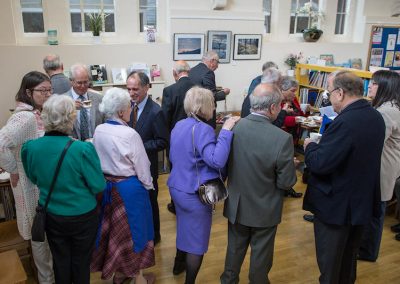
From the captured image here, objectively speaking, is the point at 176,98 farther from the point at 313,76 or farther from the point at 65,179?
the point at 313,76

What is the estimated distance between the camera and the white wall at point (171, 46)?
17.4 ft

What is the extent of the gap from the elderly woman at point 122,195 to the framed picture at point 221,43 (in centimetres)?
435

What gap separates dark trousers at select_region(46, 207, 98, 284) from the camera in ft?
7.34

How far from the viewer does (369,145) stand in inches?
90.9

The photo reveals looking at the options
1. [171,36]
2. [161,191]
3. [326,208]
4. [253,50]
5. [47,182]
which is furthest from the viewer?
[253,50]

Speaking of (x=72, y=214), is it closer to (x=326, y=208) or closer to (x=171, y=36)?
(x=326, y=208)

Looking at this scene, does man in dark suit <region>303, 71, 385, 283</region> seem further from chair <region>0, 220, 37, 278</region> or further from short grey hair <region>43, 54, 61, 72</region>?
short grey hair <region>43, 54, 61, 72</region>

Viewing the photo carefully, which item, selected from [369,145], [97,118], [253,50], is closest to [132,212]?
[97,118]

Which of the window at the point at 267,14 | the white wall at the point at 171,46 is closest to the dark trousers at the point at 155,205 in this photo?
the white wall at the point at 171,46

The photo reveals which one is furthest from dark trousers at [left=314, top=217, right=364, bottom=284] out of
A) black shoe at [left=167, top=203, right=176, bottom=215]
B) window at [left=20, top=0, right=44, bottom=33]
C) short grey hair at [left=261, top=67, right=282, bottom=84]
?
window at [left=20, top=0, right=44, bottom=33]

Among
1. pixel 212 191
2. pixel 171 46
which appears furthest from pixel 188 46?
pixel 212 191

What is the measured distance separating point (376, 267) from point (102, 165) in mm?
2679

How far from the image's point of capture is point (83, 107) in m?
3.12

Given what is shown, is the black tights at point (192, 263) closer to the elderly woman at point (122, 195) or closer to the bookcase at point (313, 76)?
the elderly woman at point (122, 195)
